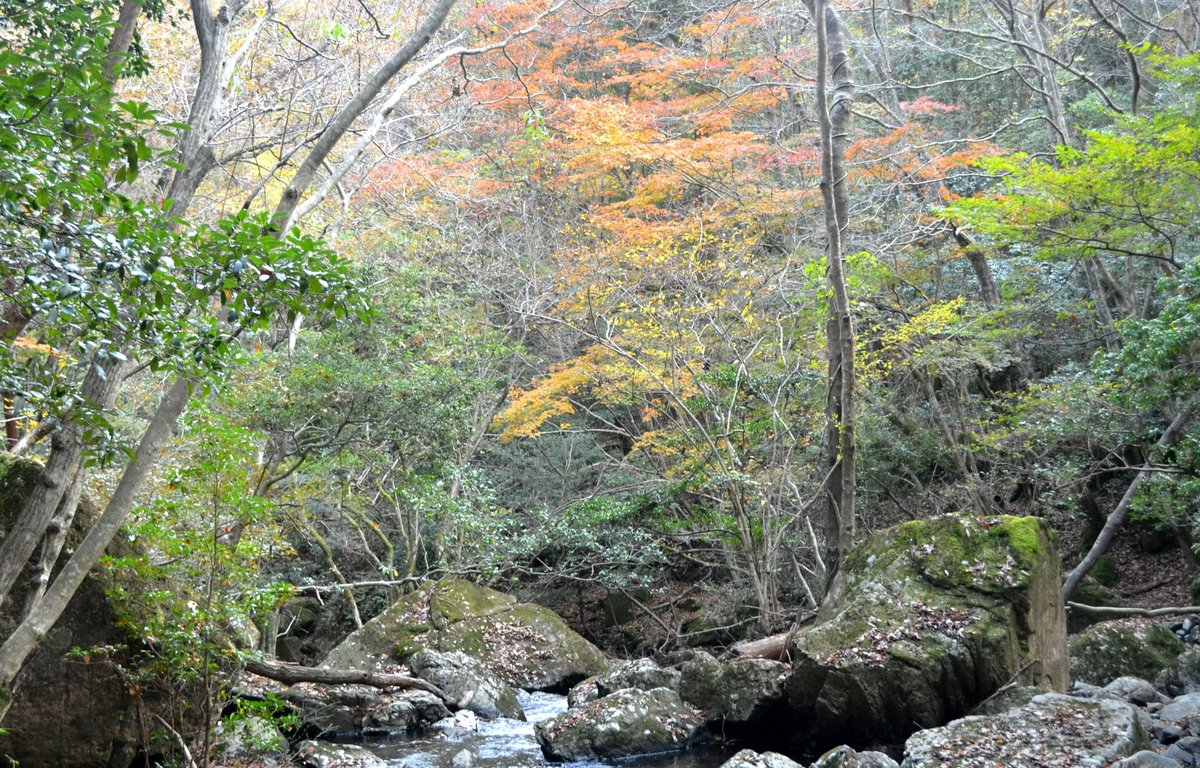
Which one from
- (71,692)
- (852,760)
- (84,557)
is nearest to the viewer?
(84,557)

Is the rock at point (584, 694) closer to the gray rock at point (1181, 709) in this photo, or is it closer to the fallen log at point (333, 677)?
the fallen log at point (333, 677)

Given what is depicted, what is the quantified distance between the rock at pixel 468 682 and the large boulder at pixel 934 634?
388 centimetres

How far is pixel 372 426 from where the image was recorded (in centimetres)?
1171

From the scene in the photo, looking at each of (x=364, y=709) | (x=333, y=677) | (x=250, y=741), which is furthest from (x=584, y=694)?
(x=250, y=741)

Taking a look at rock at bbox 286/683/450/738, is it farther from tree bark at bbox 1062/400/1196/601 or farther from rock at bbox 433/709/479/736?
tree bark at bbox 1062/400/1196/601

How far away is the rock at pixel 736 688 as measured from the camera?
865 centimetres

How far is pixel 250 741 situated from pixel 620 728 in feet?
11.8

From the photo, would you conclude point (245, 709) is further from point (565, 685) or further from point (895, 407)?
point (895, 407)

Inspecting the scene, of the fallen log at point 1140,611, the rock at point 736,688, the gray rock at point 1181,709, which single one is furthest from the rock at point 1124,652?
the rock at point 736,688

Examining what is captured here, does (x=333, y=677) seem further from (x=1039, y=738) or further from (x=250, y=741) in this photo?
(x=1039, y=738)

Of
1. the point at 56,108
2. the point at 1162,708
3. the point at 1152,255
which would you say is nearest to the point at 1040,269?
the point at 1152,255

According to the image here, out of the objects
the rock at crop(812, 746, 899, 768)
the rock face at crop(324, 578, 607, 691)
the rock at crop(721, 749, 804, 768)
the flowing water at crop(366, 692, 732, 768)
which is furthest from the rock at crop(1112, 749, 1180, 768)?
the rock face at crop(324, 578, 607, 691)

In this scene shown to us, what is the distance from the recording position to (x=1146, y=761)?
18.3ft

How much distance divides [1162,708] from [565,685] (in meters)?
7.25
